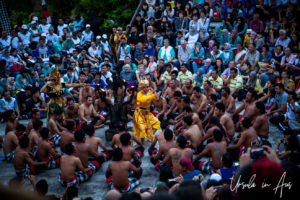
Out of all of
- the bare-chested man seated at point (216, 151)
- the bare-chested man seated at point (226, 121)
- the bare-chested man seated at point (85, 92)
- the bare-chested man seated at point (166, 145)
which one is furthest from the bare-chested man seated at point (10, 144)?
the bare-chested man seated at point (226, 121)

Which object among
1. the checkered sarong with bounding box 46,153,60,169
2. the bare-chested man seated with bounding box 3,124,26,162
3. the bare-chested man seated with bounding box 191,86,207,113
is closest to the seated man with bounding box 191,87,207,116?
the bare-chested man seated with bounding box 191,86,207,113

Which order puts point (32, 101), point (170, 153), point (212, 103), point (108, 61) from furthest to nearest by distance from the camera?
point (108, 61) < point (32, 101) < point (212, 103) < point (170, 153)

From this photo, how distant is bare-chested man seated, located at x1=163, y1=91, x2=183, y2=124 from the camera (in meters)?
8.07

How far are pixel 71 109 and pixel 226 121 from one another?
4207 mm

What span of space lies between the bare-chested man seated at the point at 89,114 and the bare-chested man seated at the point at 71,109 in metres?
0.25

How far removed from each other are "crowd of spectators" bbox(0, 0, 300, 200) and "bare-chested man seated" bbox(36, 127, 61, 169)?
71 millimetres

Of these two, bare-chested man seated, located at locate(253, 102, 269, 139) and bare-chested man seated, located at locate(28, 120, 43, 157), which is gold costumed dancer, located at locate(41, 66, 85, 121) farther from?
bare-chested man seated, located at locate(253, 102, 269, 139)

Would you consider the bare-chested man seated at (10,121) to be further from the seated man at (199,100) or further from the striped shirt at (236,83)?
the striped shirt at (236,83)

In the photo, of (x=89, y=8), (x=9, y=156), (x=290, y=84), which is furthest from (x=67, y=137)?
(x=89, y=8)

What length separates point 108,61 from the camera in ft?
36.6

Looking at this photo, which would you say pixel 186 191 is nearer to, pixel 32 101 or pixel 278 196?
→ pixel 278 196

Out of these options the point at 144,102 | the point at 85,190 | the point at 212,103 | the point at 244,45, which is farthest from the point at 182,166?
the point at 244,45

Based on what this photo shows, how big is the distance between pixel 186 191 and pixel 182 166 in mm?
2641

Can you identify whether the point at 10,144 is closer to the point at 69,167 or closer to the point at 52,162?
the point at 52,162
